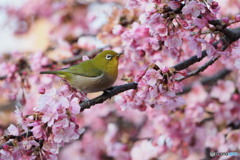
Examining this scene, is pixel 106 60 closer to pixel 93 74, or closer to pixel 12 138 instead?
pixel 93 74

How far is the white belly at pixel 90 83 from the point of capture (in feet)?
7.07

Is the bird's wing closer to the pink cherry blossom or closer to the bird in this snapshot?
the bird

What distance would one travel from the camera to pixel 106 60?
2.46m

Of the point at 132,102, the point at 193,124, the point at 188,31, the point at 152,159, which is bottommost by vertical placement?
the point at 152,159

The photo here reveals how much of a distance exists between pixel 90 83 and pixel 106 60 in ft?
0.96

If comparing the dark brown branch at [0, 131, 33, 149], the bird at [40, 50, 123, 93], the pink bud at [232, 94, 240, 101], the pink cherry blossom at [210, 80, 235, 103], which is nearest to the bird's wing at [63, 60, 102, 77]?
the bird at [40, 50, 123, 93]

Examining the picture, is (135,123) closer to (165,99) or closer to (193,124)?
(193,124)

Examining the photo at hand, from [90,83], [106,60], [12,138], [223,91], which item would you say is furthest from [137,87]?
[223,91]

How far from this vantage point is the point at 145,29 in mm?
2639

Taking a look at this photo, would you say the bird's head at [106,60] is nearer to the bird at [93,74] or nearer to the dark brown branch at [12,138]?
the bird at [93,74]

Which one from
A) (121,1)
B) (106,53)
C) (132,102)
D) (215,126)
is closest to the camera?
(132,102)

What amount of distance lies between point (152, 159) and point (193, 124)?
539 mm

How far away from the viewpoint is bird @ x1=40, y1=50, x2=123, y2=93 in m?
2.19

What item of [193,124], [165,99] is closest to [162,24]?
[165,99]
